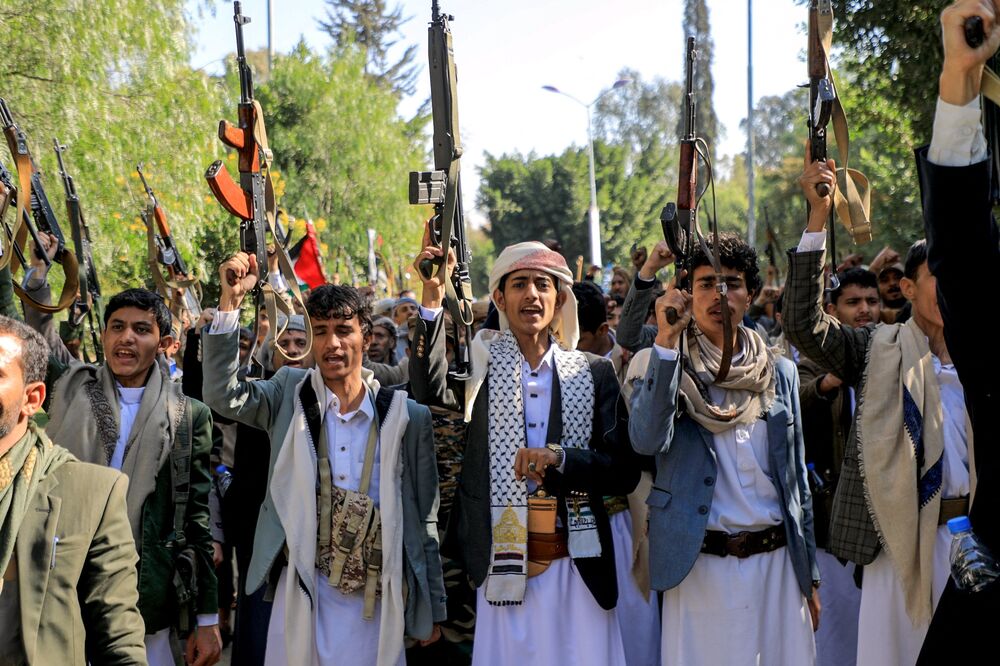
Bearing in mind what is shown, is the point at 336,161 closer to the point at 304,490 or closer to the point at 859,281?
the point at 859,281

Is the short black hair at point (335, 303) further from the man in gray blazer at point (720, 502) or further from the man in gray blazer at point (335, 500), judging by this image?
the man in gray blazer at point (720, 502)

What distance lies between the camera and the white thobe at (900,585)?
12.1 feet

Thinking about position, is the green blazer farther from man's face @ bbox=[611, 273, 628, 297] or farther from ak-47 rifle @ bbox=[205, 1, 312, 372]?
man's face @ bbox=[611, 273, 628, 297]

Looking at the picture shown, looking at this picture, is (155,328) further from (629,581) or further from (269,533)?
(629,581)

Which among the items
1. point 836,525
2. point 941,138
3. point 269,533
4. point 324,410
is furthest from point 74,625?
point 836,525

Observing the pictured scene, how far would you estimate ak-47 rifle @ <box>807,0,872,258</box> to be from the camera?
3801mm

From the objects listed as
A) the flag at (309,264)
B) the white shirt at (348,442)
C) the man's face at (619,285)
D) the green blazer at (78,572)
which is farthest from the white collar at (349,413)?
the flag at (309,264)

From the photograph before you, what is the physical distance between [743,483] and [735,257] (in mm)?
918

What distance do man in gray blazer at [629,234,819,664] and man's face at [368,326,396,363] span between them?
3.46m

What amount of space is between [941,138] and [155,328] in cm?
341

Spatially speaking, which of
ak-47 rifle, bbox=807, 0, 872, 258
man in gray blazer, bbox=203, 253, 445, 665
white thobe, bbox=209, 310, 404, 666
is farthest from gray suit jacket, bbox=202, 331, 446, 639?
ak-47 rifle, bbox=807, 0, 872, 258

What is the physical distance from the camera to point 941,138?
6.12ft

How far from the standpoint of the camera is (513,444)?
160 inches

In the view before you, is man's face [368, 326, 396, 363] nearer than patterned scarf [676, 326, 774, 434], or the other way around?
patterned scarf [676, 326, 774, 434]
